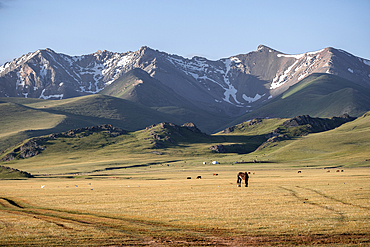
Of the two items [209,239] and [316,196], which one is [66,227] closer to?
[209,239]

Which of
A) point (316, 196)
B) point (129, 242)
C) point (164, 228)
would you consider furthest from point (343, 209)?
point (129, 242)

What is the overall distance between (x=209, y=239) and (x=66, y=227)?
36.2 feet

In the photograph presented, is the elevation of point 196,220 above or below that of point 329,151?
below

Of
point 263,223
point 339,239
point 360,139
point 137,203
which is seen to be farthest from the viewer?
point 360,139

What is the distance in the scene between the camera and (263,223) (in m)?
25.8

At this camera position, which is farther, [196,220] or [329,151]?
[329,151]

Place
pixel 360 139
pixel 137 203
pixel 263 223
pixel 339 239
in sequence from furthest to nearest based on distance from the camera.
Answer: pixel 360 139 → pixel 137 203 → pixel 263 223 → pixel 339 239

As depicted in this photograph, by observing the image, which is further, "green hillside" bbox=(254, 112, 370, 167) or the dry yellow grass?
"green hillside" bbox=(254, 112, 370, 167)

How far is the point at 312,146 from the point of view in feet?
602

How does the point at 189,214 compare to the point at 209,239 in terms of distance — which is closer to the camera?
the point at 209,239

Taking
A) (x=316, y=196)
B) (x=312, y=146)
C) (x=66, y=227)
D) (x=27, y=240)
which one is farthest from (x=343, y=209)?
(x=312, y=146)

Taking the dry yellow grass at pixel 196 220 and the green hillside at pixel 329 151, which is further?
Result: the green hillside at pixel 329 151

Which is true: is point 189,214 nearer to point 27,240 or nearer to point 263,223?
point 263,223

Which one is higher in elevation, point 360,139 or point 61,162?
point 360,139
